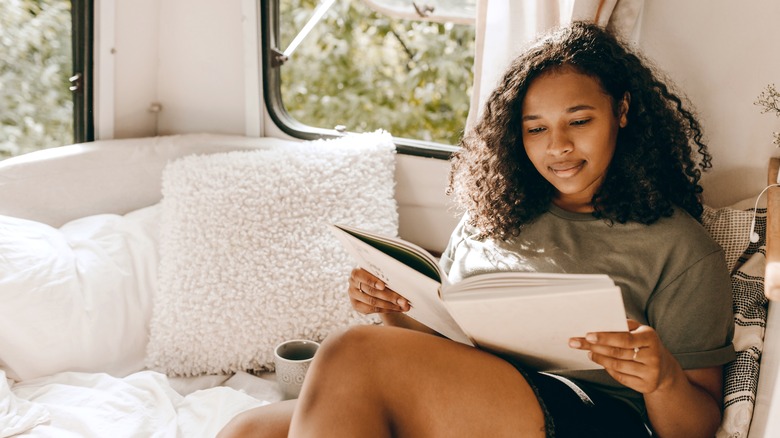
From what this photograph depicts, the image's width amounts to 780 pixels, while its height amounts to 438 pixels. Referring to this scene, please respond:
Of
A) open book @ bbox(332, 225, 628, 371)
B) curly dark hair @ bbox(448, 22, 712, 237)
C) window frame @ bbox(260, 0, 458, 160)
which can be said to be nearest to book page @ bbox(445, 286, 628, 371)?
open book @ bbox(332, 225, 628, 371)

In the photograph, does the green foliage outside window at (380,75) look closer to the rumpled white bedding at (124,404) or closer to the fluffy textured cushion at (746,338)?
the rumpled white bedding at (124,404)

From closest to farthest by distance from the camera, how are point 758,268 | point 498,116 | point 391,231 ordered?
point 758,268 → point 498,116 → point 391,231

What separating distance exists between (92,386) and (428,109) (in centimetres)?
192

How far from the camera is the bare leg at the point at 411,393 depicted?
98 cm

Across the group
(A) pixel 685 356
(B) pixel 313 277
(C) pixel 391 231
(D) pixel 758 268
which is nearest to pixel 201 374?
(B) pixel 313 277

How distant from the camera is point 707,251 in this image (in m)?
1.07

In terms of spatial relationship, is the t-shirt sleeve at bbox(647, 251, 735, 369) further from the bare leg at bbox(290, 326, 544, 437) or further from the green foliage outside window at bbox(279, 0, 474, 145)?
the green foliage outside window at bbox(279, 0, 474, 145)

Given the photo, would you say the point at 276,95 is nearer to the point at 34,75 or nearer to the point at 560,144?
the point at 34,75

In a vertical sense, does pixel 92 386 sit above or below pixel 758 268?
below

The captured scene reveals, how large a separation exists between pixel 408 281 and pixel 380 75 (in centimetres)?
222

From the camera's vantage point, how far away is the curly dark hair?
1.18 meters

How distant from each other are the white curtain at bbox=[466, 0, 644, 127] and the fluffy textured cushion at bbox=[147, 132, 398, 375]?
435mm

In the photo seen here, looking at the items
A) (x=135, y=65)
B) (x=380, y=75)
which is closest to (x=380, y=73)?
(x=380, y=75)

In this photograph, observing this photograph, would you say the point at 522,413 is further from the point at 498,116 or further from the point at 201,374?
the point at 201,374
